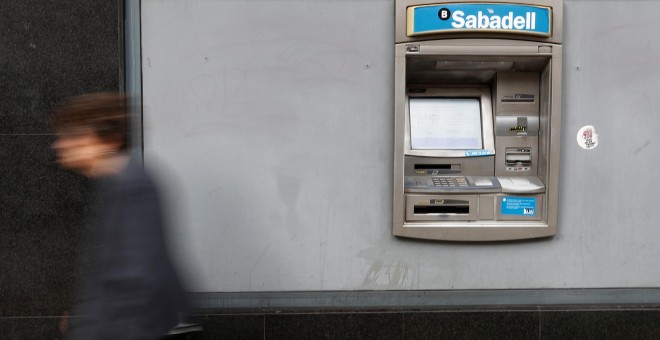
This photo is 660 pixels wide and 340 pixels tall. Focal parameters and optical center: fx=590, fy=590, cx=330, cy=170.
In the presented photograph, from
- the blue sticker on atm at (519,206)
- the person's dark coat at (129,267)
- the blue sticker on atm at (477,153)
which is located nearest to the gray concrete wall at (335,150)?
the blue sticker on atm at (519,206)

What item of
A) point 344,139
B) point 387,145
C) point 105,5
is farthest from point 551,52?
point 105,5

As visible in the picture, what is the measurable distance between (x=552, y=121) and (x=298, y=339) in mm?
2338

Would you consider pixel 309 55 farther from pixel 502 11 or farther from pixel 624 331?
pixel 624 331

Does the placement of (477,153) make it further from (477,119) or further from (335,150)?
(335,150)

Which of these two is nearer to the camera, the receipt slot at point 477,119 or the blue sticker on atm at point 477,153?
the receipt slot at point 477,119

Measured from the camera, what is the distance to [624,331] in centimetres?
425

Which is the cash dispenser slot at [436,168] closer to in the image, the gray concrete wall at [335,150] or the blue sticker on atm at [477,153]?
the blue sticker on atm at [477,153]

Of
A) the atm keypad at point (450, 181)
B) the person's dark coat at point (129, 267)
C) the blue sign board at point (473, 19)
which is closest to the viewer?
the person's dark coat at point (129, 267)

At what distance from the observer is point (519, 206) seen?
13.6 ft

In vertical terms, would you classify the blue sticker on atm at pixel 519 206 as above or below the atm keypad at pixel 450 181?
below

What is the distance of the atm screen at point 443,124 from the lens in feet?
13.7

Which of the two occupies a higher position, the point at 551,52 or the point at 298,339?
the point at 551,52

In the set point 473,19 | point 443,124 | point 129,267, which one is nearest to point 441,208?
point 443,124

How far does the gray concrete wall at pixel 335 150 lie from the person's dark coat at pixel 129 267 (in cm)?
Answer: 201
